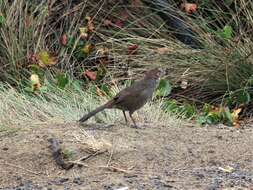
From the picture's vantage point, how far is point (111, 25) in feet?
34.6

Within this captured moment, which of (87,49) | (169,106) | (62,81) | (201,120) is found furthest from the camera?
(87,49)

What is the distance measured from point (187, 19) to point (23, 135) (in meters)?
4.26

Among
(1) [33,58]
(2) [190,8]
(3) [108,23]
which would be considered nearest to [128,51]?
(3) [108,23]

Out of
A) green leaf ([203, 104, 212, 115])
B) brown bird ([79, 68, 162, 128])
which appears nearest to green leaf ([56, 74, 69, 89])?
A: green leaf ([203, 104, 212, 115])

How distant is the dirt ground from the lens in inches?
216

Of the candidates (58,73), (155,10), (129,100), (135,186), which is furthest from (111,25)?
(135,186)

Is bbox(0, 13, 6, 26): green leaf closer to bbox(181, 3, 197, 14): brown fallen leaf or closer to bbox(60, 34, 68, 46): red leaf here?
bbox(60, 34, 68, 46): red leaf

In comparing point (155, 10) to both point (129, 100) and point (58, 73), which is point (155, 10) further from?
point (129, 100)

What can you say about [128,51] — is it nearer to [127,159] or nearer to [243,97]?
[243,97]

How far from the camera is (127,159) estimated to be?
5.91 m

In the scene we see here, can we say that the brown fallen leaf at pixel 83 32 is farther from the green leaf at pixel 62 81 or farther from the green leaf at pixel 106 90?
the green leaf at pixel 62 81

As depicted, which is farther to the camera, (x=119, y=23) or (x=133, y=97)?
(x=119, y=23)

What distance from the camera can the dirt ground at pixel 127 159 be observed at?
18.0ft

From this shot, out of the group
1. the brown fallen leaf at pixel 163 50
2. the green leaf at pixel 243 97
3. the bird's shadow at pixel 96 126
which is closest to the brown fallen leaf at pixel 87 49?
the brown fallen leaf at pixel 163 50
